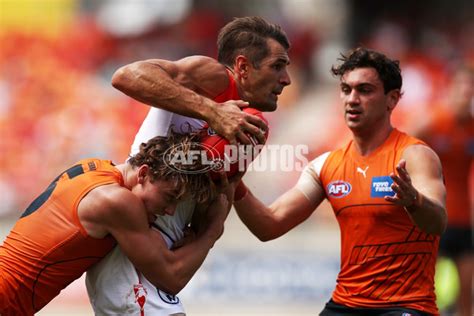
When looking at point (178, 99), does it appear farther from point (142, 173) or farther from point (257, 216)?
point (257, 216)

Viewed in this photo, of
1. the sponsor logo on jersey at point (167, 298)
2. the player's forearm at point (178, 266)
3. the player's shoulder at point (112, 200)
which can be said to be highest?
the player's shoulder at point (112, 200)

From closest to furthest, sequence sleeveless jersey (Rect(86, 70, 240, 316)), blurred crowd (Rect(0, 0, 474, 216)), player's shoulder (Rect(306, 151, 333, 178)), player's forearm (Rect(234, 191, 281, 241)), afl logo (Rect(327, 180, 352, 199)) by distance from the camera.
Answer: sleeveless jersey (Rect(86, 70, 240, 316))
afl logo (Rect(327, 180, 352, 199))
player's forearm (Rect(234, 191, 281, 241))
player's shoulder (Rect(306, 151, 333, 178))
blurred crowd (Rect(0, 0, 474, 216))

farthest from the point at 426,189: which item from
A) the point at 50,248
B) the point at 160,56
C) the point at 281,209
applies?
the point at 160,56

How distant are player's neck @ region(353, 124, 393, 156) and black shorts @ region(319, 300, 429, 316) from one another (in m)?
0.95

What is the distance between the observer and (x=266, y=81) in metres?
4.77

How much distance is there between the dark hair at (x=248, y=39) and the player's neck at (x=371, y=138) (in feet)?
2.64

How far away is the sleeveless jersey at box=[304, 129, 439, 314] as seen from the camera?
16.1 feet

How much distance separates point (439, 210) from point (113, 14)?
9874 mm

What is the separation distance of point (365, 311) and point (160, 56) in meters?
9.16

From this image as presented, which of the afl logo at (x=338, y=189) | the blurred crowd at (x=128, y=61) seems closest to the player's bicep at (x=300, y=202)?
the afl logo at (x=338, y=189)

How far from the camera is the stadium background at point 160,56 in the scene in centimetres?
1236

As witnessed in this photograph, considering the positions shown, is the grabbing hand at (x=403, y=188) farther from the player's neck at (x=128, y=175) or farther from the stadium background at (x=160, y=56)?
the stadium background at (x=160, y=56)

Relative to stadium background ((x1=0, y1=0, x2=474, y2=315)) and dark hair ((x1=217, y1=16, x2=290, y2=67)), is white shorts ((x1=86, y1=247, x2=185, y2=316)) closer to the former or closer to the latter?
dark hair ((x1=217, y1=16, x2=290, y2=67))

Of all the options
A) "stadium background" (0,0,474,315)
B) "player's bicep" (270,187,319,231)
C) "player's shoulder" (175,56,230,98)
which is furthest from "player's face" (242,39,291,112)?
"stadium background" (0,0,474,315)
